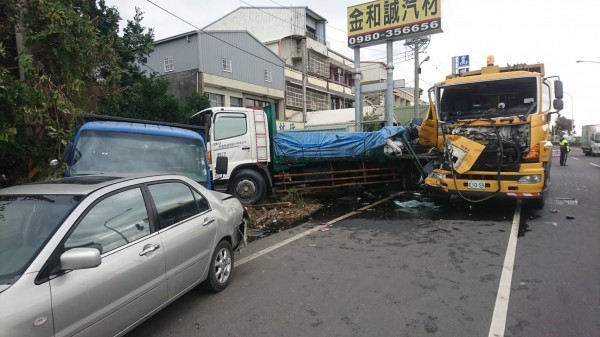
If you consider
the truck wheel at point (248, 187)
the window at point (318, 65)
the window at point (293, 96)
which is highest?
the window at point (318, 65)

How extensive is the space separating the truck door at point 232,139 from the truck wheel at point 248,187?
0.88 feet

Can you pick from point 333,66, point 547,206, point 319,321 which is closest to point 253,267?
point 319,321

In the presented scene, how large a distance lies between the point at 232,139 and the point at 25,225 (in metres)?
6.95

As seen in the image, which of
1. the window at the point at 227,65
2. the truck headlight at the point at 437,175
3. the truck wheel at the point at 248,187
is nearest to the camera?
the truck headlight at the point at 437,175

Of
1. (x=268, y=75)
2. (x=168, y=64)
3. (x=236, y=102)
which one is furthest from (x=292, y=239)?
(x=268, y=75)

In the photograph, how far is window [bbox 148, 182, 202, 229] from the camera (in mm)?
3869

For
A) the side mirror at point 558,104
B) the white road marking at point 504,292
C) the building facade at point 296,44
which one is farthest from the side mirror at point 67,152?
the building facade at point 296,44

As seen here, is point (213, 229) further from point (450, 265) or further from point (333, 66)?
point (333, 66)

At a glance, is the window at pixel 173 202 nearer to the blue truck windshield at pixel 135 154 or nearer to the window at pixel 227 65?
the blue truck windshield at pixel 135 154

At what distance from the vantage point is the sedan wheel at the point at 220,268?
4.48 metres

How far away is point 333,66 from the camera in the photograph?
4516 cm

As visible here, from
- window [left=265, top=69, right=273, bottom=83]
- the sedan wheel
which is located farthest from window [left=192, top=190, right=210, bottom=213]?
window [left=265, top=69, right=273, bottom=83]

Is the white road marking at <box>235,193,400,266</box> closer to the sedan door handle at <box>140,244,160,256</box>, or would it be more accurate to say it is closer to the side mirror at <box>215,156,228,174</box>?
the side mirror at <box>215,156,228,174</box>

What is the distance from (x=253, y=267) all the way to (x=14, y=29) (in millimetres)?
5085
